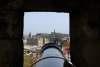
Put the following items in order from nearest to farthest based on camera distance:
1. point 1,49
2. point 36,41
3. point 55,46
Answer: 1. point 1,49
2. point 55,46
3. point 36,41

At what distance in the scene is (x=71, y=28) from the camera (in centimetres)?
348

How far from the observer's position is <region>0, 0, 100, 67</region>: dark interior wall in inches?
131

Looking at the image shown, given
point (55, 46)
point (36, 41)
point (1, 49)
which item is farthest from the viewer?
point (36, 41)

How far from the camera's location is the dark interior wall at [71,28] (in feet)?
10.9

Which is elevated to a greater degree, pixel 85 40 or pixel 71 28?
pixel 71 28

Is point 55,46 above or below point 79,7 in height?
below

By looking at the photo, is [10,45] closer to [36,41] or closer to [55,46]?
[55,46]

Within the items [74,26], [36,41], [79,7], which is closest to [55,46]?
[74,26]

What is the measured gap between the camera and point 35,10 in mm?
3367

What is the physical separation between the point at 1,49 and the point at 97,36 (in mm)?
1373

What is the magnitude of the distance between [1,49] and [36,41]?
65045mm

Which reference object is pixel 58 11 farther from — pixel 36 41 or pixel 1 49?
pixel 36 41

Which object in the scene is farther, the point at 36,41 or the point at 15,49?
the point at 36,41

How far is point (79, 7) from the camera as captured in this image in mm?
3396
